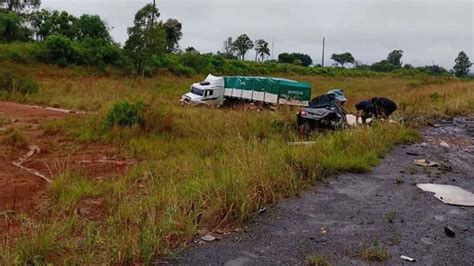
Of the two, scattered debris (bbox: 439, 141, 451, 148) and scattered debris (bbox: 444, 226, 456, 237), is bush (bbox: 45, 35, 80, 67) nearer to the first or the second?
scattered debris (bbox: 439, 141, 451, 148)

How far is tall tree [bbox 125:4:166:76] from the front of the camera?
96.8 feet

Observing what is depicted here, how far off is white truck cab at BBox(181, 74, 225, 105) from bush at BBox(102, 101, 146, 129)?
732 centimetres

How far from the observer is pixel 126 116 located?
12031mm

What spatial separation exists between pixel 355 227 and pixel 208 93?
51.9 ft

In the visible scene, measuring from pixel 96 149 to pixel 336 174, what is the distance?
20.3ft

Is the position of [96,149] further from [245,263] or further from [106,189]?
[245,263]

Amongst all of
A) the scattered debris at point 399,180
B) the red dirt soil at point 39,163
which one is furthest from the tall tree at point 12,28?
the scattered debris at point 399,180

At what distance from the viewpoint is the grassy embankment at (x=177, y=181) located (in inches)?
135

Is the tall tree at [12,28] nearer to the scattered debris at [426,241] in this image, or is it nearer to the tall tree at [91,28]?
the tall tree at [91,28]

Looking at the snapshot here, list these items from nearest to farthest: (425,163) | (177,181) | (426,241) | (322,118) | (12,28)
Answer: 1. (426,241)
2. (177,181)
3. (425,163)
4. (322,118)
5. (12,28)

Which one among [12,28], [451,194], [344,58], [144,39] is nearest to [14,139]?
[451,194]

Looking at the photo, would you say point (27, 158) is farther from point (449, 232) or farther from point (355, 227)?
point (449, 232)

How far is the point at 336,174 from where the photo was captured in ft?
20.6

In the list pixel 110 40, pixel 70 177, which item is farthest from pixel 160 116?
pixel 110 40
